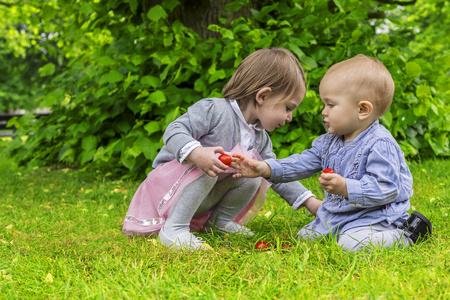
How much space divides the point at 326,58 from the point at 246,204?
94.0 inches

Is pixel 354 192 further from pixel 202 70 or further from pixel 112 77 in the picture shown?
pixel 112 77

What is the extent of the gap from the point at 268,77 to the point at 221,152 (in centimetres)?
50

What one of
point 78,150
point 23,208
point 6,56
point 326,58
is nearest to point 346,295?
point 23,208

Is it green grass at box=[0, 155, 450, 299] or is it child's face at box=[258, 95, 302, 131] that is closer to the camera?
green grass at box=[0, 155, 450, 299]

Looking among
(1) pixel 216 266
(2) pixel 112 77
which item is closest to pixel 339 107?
(1) pixel 216 266

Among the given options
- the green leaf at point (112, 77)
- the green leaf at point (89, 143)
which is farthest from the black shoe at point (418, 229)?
the green leaf at point (89, 143)

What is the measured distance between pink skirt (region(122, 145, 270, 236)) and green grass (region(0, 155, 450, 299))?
0.10m

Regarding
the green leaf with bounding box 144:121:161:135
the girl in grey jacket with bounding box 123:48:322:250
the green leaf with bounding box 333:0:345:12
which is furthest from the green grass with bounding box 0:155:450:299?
the green leaf with bounding box 333:0:345:12

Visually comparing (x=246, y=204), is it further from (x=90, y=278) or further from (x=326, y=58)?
(x=326, y=58)

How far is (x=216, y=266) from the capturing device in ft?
5.81

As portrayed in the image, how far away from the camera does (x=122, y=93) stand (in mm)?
4375

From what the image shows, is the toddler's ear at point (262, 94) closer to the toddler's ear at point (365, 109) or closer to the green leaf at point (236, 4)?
the toddler's ear at point (365, 109)

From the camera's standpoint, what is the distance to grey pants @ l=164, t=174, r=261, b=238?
2209 millimetres

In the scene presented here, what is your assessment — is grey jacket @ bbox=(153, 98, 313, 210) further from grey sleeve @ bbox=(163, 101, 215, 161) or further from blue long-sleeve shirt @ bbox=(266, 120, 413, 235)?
blue long-sleeve shirt @ bbox=(266, 120, 413, 235)
